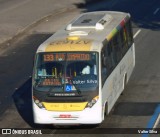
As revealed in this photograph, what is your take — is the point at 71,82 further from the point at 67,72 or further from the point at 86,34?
the point at 86,34

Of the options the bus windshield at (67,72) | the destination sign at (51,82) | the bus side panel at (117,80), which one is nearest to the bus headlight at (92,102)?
the bus windshield at (67,72)

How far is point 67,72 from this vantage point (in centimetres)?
1778

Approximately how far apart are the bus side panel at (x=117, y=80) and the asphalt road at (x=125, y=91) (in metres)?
0.42

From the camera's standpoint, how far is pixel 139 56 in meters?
28.0

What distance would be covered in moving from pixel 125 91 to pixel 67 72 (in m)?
4.97

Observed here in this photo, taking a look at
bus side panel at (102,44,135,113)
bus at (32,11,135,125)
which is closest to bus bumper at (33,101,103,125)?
bus at (32,11,135,125)

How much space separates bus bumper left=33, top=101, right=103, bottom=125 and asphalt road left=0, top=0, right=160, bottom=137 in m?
0.39

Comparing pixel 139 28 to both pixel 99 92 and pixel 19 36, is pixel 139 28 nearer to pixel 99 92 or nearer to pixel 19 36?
pixel 19 36

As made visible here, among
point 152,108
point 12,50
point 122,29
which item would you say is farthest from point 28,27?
point 152,108

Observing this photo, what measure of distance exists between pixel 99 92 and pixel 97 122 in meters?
0.82

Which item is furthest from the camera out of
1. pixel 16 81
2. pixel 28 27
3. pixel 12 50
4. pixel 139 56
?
pixel 28 27

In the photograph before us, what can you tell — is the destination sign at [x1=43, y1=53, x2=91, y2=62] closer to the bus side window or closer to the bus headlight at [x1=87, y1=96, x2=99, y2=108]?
the bus headlight at [x1=87, y1=96, x2=99, y2=108]

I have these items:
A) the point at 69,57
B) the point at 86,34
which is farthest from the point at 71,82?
the point at 86,34

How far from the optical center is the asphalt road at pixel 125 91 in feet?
62.4
